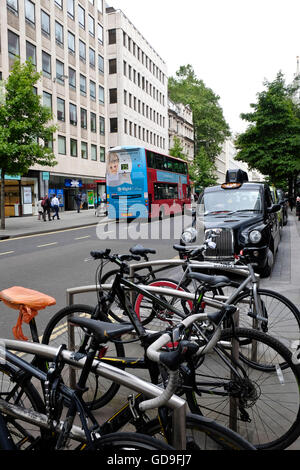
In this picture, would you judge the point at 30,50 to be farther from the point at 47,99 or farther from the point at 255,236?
the point at 255,236

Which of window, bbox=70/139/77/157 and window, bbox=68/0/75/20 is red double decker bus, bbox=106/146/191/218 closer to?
window, bbox=70/139/77/157

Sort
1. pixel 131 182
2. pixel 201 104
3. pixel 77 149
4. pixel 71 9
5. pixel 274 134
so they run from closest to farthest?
pixel 131 182, pixel 274 134, pixel 71 9, pixel 77 149, pixel 201 104

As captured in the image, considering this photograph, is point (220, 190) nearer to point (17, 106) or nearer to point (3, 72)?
point (17, 106)

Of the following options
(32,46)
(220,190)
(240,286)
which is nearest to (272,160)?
(32,46)

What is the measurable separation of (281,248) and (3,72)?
24032 millimetres

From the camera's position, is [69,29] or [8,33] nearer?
[8,33]

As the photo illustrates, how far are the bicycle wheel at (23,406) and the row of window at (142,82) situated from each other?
5195 centimetres

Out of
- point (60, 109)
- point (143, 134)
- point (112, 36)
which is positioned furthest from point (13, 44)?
point (143, 134)

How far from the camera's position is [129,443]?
5.63 feet

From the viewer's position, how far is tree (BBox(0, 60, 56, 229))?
772 inches

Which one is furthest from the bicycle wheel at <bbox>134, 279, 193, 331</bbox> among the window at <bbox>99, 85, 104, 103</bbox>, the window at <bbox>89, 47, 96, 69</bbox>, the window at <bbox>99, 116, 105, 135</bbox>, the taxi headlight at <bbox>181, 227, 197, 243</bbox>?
the window at <bbox>99, 85, 104, 103</bbox>

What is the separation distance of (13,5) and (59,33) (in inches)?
288

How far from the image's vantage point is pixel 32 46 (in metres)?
33.0

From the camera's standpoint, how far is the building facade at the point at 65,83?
3109cm
